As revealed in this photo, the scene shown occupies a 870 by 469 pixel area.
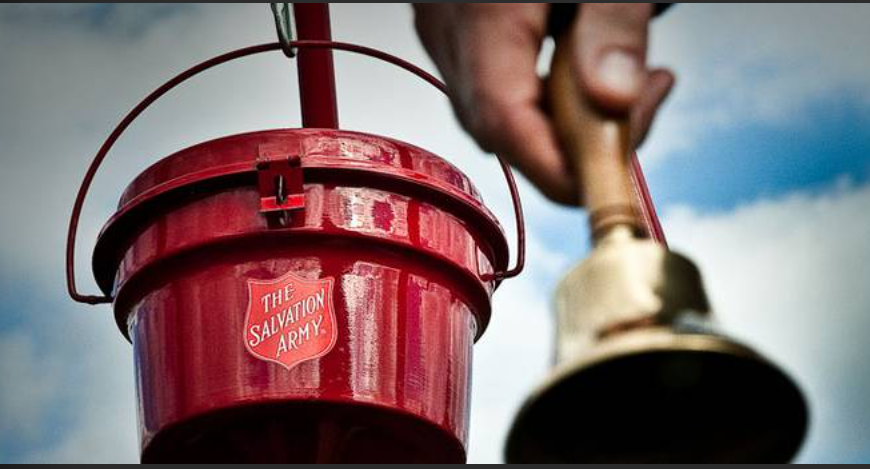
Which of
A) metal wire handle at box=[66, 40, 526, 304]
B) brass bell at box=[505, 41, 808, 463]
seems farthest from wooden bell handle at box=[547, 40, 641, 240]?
metal wire handle at box=[66, 40, 526, 304]

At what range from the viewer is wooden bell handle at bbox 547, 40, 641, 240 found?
26.6 inches

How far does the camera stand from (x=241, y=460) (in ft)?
6.82

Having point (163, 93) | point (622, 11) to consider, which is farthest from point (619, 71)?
point (163, 93)

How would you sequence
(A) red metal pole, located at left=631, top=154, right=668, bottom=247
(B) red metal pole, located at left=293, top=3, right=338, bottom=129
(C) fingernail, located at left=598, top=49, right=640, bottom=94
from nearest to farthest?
(C) fingernail, located at left=598, top=49, right=640, bottom=94 < (A) red metal pole, located at left=631, top=154, right=668, bottom=247 < (B) red metal pole, located at left=293, top=3, right=338, bottom=129

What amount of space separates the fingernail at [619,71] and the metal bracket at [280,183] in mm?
1371

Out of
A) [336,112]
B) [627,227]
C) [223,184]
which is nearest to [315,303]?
[223,184]

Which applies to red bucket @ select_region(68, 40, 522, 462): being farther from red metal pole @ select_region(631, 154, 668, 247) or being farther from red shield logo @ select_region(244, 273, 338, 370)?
red metal pole @ select_region(631, 154, 668, 247)

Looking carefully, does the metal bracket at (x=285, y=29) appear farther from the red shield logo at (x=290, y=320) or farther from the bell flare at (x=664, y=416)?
the bell flare at (x=664, y=416)

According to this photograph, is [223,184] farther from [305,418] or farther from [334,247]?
[305,418]

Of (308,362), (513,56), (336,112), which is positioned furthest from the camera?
(336,112)

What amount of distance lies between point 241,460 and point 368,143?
47 cm

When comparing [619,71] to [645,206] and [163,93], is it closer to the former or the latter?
[645,206]

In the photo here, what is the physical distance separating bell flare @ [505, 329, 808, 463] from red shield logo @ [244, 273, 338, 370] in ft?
4.09

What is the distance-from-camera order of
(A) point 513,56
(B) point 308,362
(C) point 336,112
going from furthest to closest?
(C) point 336,112
(B) point 308,362
(A) point 513,56
